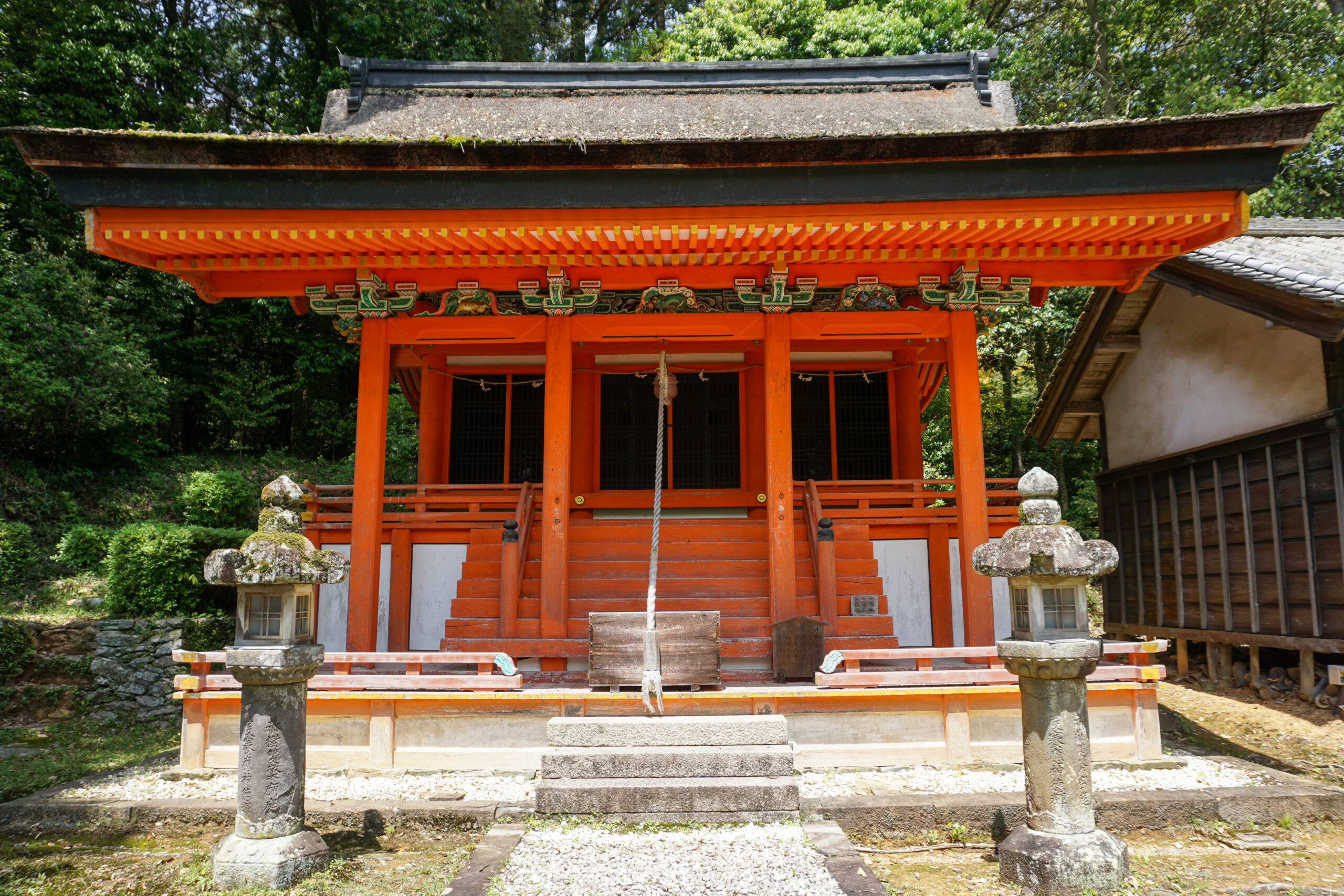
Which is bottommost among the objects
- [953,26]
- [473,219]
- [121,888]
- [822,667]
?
[121,888]

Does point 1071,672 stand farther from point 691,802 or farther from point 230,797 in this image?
point 230,797

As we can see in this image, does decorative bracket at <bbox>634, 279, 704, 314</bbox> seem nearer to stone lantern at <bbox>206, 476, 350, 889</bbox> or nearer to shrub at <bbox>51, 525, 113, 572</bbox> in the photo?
stone lantern at <bbox>206, 476, 350, 889</bbox>

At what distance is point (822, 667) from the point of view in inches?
260

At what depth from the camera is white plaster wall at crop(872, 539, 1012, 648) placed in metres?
8.91

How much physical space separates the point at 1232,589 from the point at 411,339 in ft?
32.5

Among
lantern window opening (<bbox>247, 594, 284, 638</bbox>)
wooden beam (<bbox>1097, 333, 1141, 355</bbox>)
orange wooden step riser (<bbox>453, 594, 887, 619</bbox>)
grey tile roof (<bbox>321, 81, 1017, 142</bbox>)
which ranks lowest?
orange wooden step riser (<bbox>453, 594, 887, 619</bbox>)

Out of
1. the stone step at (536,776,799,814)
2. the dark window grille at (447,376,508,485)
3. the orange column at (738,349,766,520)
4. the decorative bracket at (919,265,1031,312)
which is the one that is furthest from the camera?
the dark window grille at (447,376,508,485)

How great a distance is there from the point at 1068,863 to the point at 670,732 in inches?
105

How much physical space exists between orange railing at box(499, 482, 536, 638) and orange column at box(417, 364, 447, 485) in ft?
8.55

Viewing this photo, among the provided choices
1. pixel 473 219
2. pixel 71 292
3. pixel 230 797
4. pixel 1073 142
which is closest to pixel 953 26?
pixel 1073 142

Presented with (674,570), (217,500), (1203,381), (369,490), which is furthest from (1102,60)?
(217,500)

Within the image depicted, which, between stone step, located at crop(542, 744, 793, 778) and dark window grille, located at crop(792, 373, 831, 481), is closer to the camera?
stone step, located at crop(542, 744, 793, 778)

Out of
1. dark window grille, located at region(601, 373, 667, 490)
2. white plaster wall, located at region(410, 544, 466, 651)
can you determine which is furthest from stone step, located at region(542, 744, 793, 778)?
dark window grille, located at region(601, 373, 667, 490)

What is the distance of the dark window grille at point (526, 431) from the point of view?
11.3m
